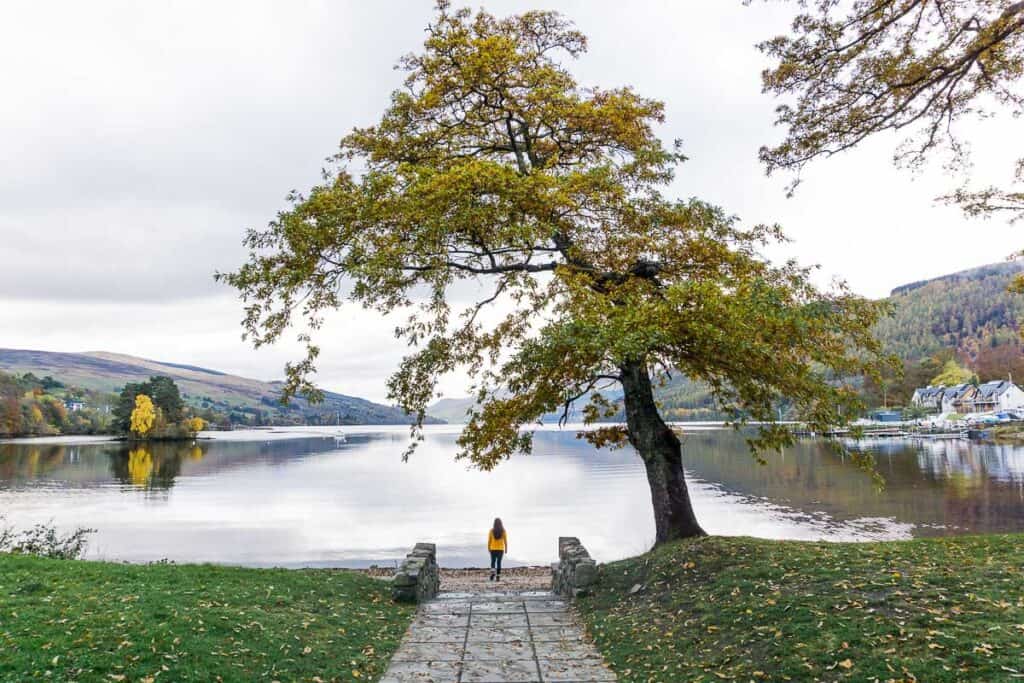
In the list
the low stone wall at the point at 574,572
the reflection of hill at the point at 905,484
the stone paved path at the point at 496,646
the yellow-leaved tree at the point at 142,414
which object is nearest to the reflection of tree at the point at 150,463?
the yellow-leaved tree at the point at 142,414

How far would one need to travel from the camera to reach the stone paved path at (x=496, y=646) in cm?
859

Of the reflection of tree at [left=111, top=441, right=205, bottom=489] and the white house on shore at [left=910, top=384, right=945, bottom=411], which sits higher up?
the white house on shore at [left=910, top=384, right=945, bottom=411]

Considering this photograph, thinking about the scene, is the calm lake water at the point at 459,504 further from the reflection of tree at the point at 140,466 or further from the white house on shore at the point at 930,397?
the white house on shore at the point at 930,397

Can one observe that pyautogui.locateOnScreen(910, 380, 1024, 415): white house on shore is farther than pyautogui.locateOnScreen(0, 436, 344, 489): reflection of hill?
Yes

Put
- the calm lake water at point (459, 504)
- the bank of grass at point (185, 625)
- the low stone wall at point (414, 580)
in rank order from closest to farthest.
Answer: the bank of grass at point (185, 625) → the low stone wall at point (414, 580) → the calm lake water at point (459, 504)

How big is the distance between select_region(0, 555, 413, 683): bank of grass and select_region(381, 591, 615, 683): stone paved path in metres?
0.50

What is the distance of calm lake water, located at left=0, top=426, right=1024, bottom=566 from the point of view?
3073 cm

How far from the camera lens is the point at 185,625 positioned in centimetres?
885

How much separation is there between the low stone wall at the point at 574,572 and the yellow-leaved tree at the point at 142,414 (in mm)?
113747

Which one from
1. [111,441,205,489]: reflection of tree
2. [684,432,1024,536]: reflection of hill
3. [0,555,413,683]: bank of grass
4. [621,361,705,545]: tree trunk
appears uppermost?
[621,361,705,545]: tree trunk

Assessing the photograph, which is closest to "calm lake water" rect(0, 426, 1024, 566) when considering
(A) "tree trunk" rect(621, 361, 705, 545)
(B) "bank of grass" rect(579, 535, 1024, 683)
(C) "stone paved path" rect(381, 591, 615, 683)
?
(A) "tree trunk" rect(621, 361, 705, 545)

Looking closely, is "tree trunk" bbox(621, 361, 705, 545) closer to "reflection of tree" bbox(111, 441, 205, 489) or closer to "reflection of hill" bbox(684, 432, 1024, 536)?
"reflection of hill" bbox(684, 432, 1024, 536)

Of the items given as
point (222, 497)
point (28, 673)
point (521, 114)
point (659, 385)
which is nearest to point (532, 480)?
point (222, 497)

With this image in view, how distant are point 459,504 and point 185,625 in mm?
39489
